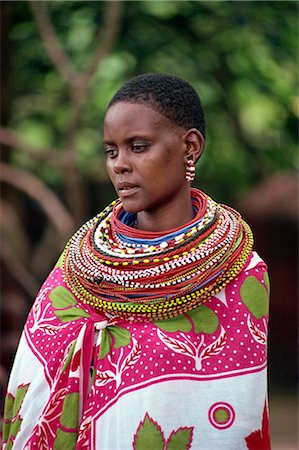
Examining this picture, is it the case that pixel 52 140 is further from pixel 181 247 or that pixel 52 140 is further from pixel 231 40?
pixel 181 247

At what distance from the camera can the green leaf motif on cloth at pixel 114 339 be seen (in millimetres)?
2617

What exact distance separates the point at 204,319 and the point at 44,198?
3.04 m

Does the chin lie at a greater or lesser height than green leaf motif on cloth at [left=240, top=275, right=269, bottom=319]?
greater

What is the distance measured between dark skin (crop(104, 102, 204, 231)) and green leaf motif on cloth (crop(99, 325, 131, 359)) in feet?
1.20

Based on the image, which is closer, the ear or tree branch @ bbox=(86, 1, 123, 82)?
the ear

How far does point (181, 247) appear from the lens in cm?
262

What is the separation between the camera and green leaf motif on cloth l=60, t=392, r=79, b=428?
2.62 meters

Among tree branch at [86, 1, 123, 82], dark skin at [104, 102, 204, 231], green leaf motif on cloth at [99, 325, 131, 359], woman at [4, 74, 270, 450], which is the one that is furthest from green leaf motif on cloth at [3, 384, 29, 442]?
tree branch at [86, 1, 123, 82]

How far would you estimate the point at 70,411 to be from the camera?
8.60 feet

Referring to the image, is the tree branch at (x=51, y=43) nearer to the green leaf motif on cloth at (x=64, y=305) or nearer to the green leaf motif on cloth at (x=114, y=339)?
the green leaf motif on cloth at (x=64, y=305)

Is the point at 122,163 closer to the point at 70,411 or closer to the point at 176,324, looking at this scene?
the point at 176,324

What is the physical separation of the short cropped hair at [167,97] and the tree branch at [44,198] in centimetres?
276

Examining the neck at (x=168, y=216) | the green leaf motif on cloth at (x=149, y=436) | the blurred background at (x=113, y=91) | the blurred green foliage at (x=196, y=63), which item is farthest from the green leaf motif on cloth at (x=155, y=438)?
the blurred green foliage at (x=196, y=63)

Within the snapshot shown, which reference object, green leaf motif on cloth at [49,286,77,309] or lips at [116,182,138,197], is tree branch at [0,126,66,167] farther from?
lips at [116,182,138,197]
